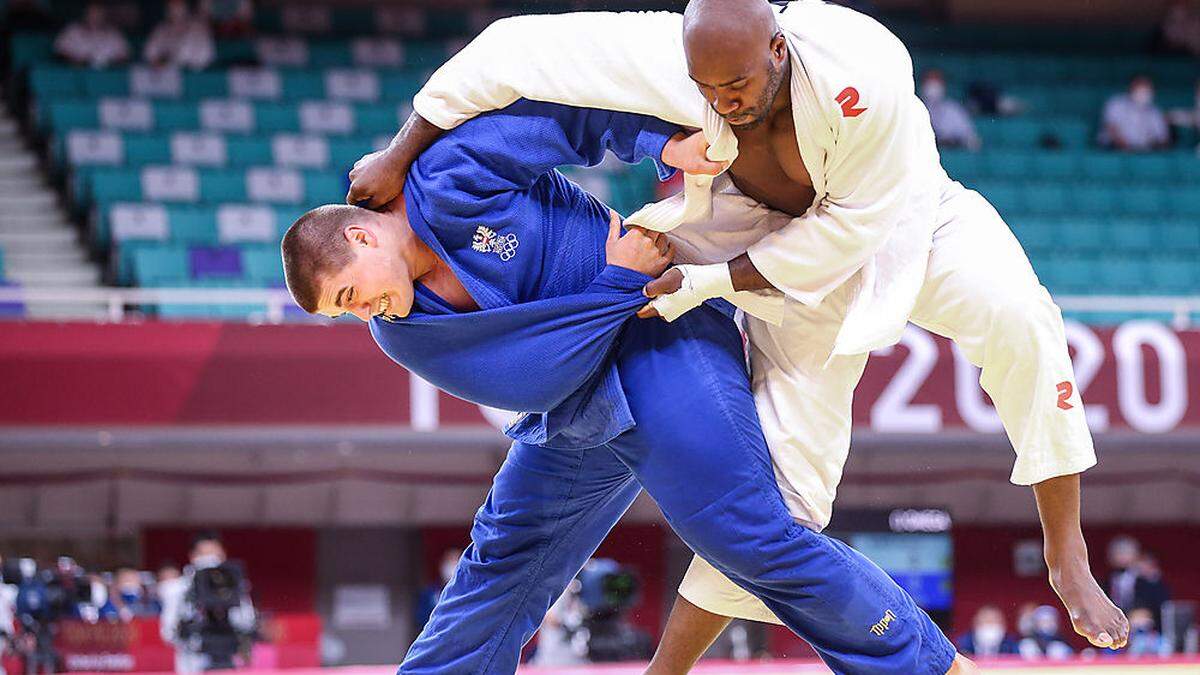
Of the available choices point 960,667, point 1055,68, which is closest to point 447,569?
point 1055,68

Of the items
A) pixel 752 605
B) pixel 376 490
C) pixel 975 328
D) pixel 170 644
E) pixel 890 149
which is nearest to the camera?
pixel 890 149

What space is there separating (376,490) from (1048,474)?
23.4 ft

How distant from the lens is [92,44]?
9.39 m

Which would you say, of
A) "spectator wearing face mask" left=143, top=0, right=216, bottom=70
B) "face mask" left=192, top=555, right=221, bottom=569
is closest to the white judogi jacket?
"face mask" left=192, top=555, right=221, bottom=569

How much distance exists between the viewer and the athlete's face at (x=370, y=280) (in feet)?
6.79

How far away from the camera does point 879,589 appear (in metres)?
2.09

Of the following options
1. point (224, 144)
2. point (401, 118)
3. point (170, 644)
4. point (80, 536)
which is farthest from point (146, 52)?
point (170, 644)

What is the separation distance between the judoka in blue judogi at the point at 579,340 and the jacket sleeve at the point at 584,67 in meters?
0.04

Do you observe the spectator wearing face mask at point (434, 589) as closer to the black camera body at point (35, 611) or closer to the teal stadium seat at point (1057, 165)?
the black camera body at point (35, 611)

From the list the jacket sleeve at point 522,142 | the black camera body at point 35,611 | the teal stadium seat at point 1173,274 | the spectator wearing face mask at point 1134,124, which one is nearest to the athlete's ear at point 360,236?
the jacket sleeve at point 522,142

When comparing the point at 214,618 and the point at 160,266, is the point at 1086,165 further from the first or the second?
the point at 214,618

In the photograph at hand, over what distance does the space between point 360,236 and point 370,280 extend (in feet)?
0.24

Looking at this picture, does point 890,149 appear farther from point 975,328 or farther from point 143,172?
point 143,172

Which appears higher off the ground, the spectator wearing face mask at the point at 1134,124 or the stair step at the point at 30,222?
the spectator wearing face mask at the point at 1134,124
